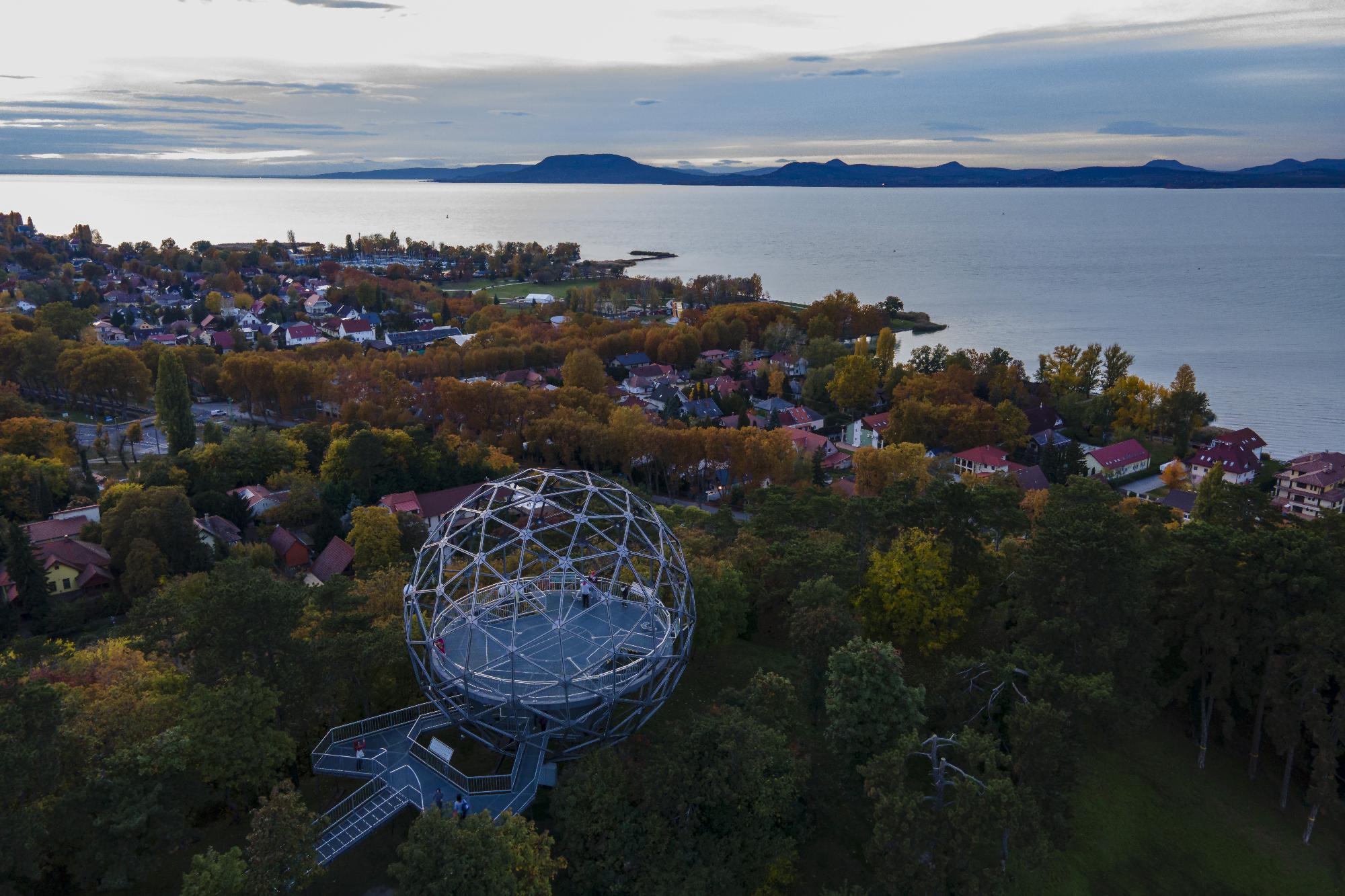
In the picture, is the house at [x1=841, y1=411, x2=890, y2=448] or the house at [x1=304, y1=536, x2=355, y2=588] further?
the house at [x1=841, y1=411, x2=890, y2=448]

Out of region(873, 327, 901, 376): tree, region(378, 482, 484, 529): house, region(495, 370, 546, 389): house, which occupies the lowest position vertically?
region(378, 482, 484, 529): house

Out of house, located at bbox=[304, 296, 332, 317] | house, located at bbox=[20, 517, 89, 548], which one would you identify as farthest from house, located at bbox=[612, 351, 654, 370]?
house, located at bbox=[20, 517, 89, 548]

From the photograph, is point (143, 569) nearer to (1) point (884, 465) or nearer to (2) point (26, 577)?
(2) point (26, 577)

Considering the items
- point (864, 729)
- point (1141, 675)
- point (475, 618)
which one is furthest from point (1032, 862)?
point (475, 618)

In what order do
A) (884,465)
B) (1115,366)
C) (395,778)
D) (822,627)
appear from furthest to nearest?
(1115,366) < (884,465) < (822,627) < (395,778)

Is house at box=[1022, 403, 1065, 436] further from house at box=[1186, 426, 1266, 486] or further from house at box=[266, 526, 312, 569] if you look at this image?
Result: house at box=[266, 526, 312, 569]

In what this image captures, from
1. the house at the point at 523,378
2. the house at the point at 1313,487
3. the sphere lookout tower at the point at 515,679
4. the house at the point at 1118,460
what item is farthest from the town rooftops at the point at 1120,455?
the sphere lookout tower at the point at 515,679

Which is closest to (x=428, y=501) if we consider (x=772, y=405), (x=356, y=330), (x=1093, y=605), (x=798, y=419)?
(x=1093, y=605)

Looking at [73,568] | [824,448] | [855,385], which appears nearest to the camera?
[73,568]
